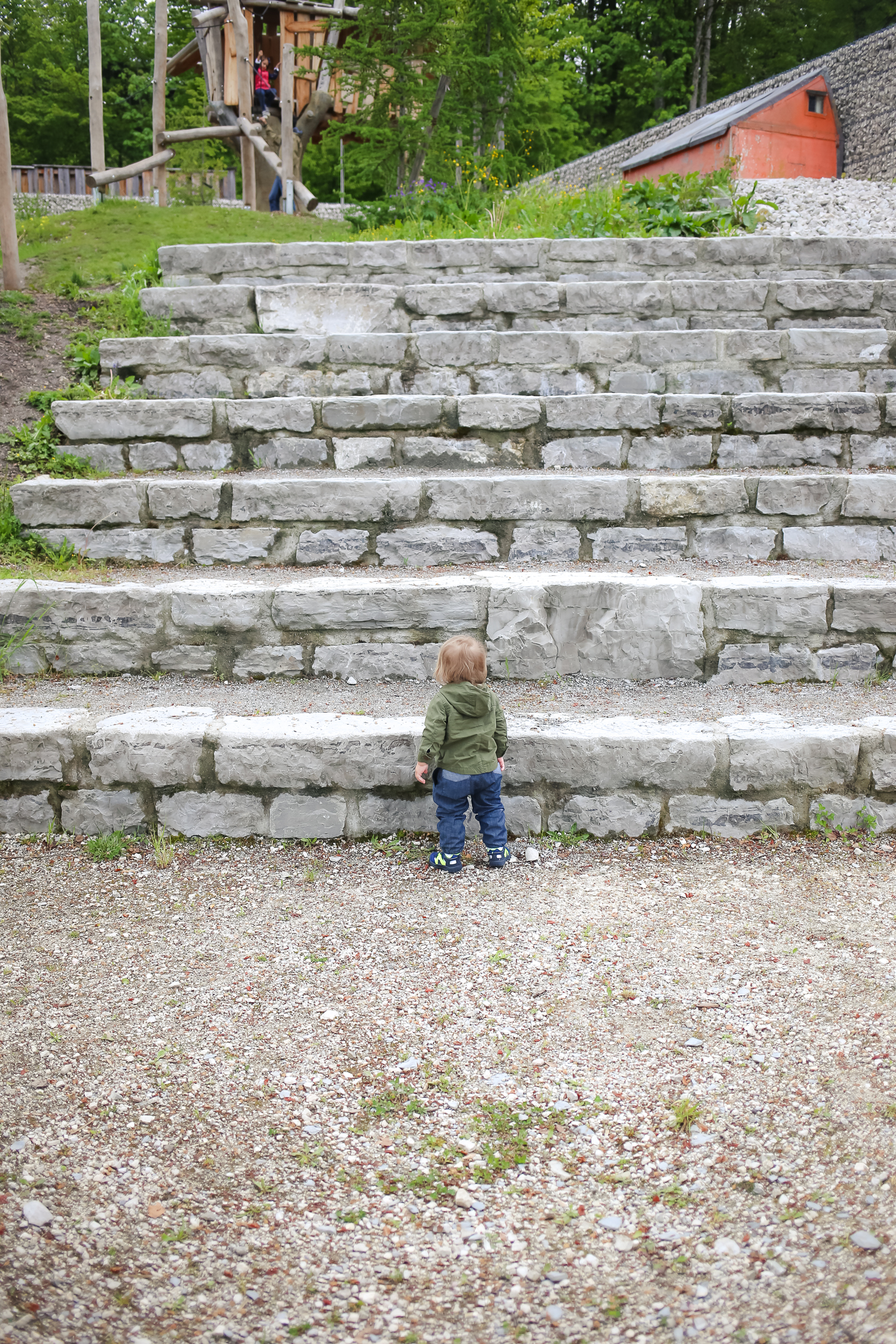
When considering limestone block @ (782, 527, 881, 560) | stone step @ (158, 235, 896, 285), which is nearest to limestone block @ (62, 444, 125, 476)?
stone step @ (158, 235, 896, 285)

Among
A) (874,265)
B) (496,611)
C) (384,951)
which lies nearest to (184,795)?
(384,951)

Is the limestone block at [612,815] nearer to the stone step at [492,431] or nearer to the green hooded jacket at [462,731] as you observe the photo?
the green hooded jacket at [462,731]

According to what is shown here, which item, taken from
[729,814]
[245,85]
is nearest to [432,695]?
[729,814]

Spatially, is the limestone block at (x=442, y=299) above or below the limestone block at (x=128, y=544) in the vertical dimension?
above

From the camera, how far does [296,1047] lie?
223cm

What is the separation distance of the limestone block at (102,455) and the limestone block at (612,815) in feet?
10.2

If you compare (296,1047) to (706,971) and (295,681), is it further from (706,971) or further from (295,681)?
(295,681)

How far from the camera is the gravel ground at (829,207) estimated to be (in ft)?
26.2

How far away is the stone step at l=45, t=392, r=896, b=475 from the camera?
4.86 metres

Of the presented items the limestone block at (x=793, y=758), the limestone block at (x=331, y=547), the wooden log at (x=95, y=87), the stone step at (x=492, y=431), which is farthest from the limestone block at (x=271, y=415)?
the wooden log at (x=95, y=87)

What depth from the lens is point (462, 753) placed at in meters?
3.02

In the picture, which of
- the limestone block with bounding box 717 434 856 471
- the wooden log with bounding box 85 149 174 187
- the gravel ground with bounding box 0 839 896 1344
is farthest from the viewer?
the wooden log with bounding box 85 149 174 187

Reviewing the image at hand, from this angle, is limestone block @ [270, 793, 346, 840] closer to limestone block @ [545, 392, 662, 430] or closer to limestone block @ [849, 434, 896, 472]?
limestone block @ [545, 392, 662, 430]

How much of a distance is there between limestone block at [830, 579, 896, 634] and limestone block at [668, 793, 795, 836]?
3.33 ft
